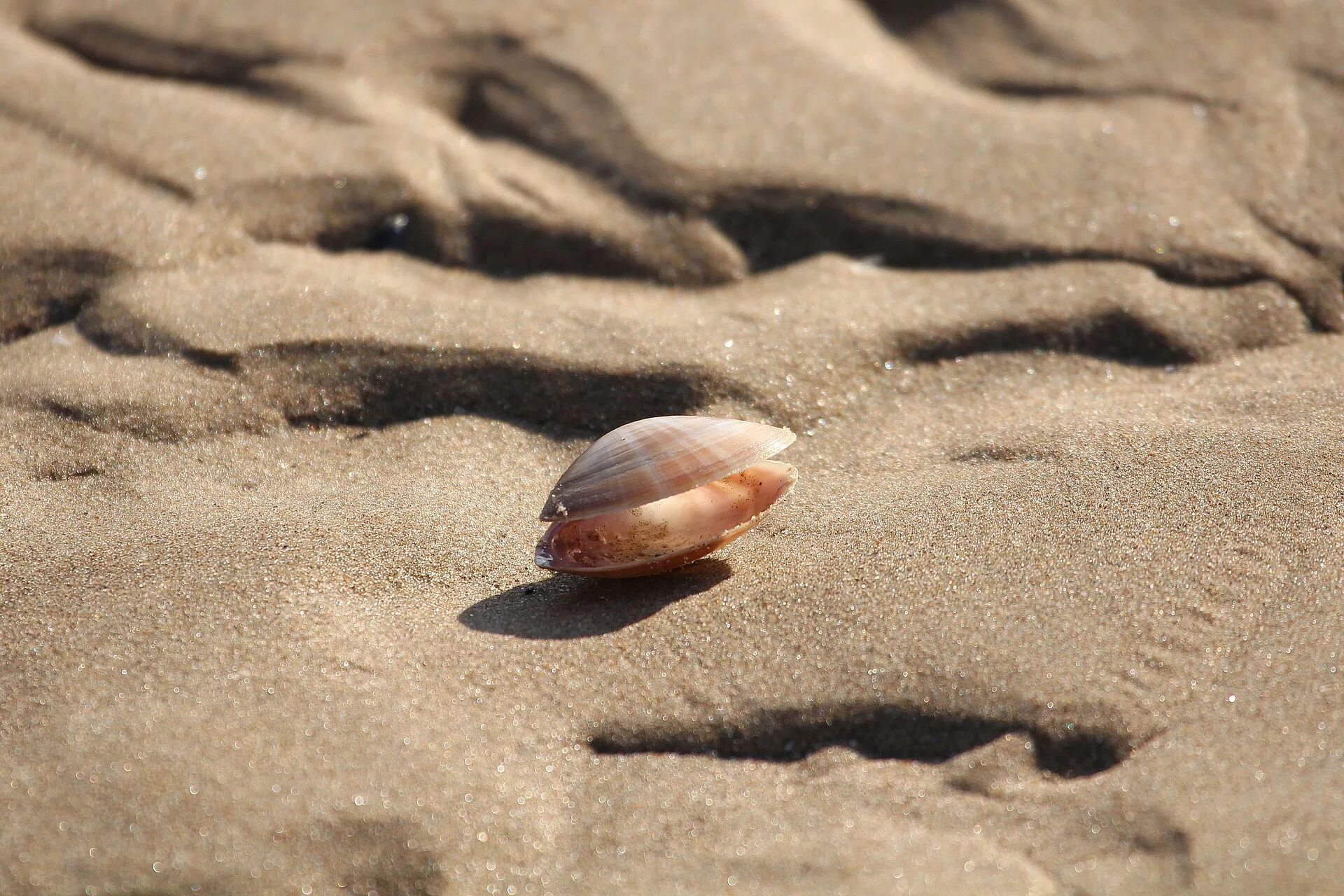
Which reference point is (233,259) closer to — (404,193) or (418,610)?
(404,193)

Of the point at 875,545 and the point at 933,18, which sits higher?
the point at 933,18

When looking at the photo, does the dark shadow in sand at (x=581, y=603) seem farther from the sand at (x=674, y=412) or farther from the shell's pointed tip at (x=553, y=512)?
the shell's pointed tip at (x=553, y=512)

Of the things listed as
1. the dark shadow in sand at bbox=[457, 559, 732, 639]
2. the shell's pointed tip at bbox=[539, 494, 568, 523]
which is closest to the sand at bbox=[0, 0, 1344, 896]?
the dark shadow in sand at bbox=[457, 559, 732, 639]

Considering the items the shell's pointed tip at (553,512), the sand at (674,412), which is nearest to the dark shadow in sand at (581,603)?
the sand at (674,412)

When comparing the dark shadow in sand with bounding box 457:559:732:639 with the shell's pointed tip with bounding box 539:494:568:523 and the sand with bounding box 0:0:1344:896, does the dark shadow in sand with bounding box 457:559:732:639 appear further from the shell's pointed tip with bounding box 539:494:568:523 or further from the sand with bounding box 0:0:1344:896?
the shell's pointed tip with bounding box 539:494:568:523

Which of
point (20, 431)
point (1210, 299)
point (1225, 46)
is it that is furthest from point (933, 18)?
point (20, 431)

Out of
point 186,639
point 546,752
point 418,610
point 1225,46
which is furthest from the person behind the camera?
point 1225,46
